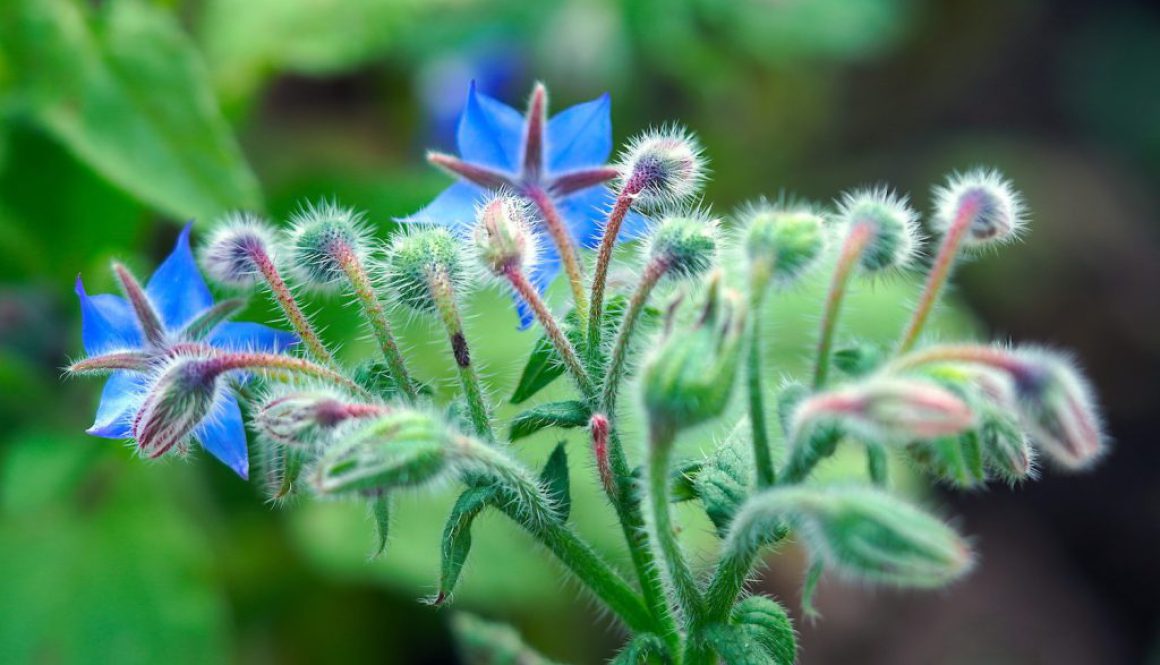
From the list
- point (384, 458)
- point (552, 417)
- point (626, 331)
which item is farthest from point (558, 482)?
point (384, 458)

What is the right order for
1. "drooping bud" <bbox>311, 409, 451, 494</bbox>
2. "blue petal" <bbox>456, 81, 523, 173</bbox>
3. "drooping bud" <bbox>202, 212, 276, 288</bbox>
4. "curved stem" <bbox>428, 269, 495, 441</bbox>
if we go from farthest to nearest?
"blue petal" <bbox>456, 81, 523, 173</bbox>
"drooping bud" <bbox>202, 212, 276, 288</bbox>
"curved stem" <bbox>428, 269, 495, 441</bbox>
"drooping bud" <bbox>311, 409, 451, 494</bbox>

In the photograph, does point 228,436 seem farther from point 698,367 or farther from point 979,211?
point 979,211

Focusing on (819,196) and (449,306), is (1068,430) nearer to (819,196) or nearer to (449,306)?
(449,306)

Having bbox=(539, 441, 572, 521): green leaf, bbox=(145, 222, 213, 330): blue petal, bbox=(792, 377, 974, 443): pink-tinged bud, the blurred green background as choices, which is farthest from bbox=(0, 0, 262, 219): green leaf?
bbox=(792, 377, 974, 443): pink-tinged bud

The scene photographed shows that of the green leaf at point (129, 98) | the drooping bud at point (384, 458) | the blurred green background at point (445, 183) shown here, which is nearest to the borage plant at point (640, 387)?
the drooping bud at point (384, 458)

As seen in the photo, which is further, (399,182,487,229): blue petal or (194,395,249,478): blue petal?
(399,182,487,229): blue petal

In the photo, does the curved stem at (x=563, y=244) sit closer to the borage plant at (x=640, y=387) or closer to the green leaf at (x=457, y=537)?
the borage plant at (x=640, y=387)

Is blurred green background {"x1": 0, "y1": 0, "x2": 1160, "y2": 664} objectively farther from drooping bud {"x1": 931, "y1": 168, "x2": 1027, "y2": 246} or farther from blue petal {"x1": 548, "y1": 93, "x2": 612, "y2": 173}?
drooping bud {"x1": 931, "y1": 168, "x2": 1027, "y2": 246}

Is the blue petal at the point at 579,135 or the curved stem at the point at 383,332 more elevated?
the blue petal at the point at 579,135
